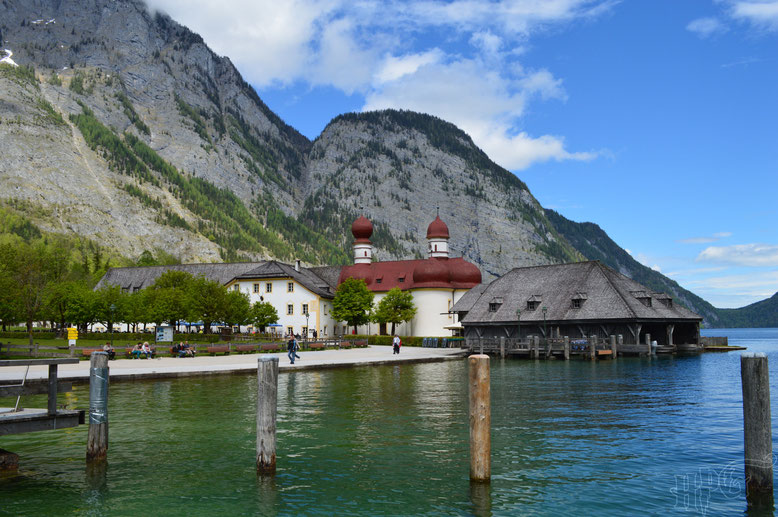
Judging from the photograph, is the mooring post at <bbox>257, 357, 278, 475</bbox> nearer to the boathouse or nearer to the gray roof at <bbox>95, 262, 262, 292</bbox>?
the boathouse

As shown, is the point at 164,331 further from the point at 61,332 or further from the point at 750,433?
the point at 750,433

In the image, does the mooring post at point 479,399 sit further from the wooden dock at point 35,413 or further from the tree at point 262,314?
the tree at point 262,314

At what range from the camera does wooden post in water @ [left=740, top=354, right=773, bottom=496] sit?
12.4 meters

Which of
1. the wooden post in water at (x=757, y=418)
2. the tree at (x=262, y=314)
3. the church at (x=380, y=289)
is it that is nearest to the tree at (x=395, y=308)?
the church at (x=380, y=289)

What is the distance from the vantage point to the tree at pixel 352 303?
9169cm

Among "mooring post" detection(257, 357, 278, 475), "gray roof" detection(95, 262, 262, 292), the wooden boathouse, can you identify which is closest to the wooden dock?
"mooring post" detection(257, 357, 278, 475)

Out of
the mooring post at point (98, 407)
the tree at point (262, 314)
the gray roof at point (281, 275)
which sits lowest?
the mooring post at point (98, 407)

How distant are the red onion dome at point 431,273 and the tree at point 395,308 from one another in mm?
5237

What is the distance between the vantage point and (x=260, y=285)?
9762 cm

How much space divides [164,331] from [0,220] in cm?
14521

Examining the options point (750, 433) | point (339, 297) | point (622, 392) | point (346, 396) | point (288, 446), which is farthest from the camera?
point (339, 297)

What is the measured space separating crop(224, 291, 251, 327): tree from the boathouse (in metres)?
29.5

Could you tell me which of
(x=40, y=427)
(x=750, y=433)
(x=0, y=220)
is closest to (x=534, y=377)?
(x=750, y=433)

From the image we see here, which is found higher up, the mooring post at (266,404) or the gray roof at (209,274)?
the gray roof at (209,274)
